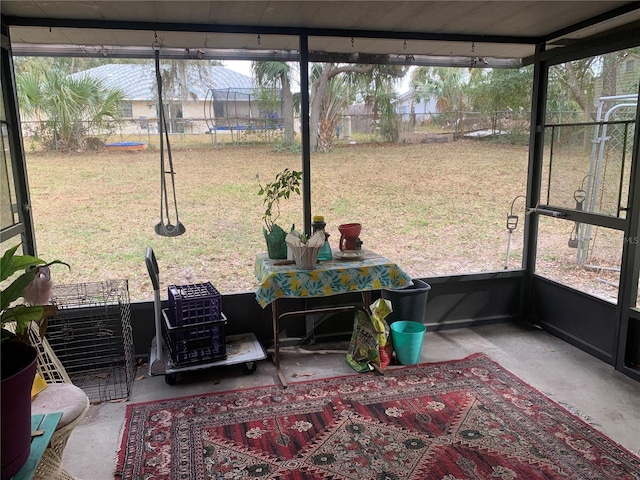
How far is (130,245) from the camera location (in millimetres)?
4363

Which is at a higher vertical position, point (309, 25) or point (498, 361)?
point (309, 25)

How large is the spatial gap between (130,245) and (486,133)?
3.47m

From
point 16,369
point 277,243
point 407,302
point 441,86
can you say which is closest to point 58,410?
point 16,369

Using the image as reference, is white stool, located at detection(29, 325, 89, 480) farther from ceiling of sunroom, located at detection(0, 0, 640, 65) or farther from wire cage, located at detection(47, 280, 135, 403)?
ceiling of sunroom, located at detection(0, 0, 640, 65)

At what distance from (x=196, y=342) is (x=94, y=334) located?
2.40ft

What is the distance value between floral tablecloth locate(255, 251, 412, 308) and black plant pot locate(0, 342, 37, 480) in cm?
166

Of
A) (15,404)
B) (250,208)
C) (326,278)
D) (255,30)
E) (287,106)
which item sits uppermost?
(255,30)

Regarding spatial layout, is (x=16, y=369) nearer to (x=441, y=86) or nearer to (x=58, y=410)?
(x=58, y=410)

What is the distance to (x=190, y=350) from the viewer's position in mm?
3137

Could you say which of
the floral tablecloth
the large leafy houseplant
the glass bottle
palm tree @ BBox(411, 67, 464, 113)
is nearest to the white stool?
the large leafy houseplant

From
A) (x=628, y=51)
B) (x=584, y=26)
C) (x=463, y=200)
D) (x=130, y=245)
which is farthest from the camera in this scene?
(x=463, y=200)

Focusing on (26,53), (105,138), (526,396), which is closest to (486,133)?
(526,396)

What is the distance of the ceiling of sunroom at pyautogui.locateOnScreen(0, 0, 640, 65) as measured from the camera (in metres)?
2.85

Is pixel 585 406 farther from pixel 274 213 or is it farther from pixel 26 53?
pixel 26 53
